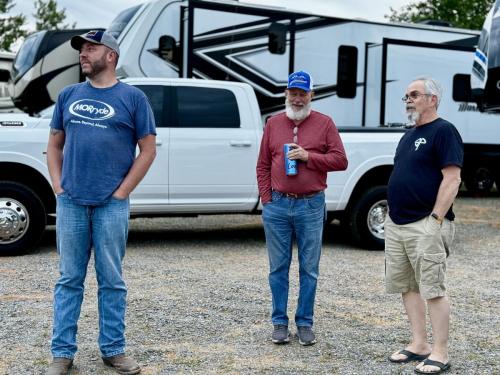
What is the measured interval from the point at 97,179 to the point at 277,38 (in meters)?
7.89

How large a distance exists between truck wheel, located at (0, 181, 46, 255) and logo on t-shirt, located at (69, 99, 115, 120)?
12.5ft

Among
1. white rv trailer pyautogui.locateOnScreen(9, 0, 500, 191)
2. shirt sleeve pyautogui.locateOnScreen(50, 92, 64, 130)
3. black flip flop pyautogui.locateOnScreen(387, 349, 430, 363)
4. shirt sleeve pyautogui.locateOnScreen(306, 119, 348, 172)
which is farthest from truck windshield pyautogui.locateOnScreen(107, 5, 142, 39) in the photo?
black flip flop pyautogui.locateOnScreen(387, 349, 430, 363)

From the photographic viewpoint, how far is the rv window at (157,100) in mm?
7898

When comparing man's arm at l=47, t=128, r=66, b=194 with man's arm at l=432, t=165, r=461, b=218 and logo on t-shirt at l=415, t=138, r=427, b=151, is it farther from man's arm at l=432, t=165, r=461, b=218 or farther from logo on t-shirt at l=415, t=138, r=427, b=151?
man's arm at l=432, t=165, r=461, b=218

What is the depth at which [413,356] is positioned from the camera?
449cm

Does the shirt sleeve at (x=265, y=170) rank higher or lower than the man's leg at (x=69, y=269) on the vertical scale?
higher

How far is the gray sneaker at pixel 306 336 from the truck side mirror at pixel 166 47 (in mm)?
6538

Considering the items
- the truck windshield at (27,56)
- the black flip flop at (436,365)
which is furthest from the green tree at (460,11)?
the black flip flop at (436,365)

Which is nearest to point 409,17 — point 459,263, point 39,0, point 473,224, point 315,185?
point 39,0

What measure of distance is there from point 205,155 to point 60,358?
13.5ft

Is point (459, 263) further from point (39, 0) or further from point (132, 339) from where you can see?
point (39, 0)

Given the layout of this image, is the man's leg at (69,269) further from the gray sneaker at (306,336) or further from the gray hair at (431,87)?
the gray hair at (431,87)

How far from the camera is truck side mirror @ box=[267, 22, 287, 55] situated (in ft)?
37.5

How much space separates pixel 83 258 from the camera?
410 centimetres
